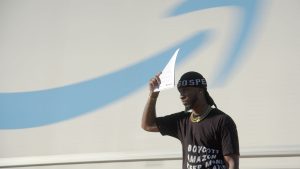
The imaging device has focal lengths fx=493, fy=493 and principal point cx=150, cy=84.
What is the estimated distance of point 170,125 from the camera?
7.82 ft

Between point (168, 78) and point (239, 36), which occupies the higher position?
point (239, 36)

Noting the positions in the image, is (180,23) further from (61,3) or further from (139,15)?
(61,3)

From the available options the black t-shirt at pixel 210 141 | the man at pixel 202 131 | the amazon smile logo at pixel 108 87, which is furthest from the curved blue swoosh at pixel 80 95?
the black t-shirt at pixel 210 141

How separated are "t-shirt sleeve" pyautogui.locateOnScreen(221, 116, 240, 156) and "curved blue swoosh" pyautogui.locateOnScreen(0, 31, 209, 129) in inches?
50.0

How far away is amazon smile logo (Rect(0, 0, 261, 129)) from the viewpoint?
3221 millimetres

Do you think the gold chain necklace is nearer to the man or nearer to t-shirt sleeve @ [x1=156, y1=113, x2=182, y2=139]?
the man

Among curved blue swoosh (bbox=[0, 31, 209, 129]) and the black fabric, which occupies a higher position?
curved blue swoosh (bbox=[0, 31, 209, 129])

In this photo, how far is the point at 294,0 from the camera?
3137 millimetres

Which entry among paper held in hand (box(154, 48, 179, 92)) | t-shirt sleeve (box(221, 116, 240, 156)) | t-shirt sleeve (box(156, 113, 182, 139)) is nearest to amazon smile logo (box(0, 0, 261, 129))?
t-shirt sleeve (box(156, 113, 182, 139))

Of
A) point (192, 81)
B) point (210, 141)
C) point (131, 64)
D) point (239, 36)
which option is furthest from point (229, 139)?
point (131, 64)

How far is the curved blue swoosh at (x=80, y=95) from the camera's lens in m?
3.38

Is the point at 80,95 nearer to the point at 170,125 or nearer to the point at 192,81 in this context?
the point at 170,125

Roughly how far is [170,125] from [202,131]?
281 mm

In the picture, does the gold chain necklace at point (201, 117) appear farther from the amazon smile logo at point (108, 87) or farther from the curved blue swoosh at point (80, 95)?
the curved blue swoosh at point (80, 95)
